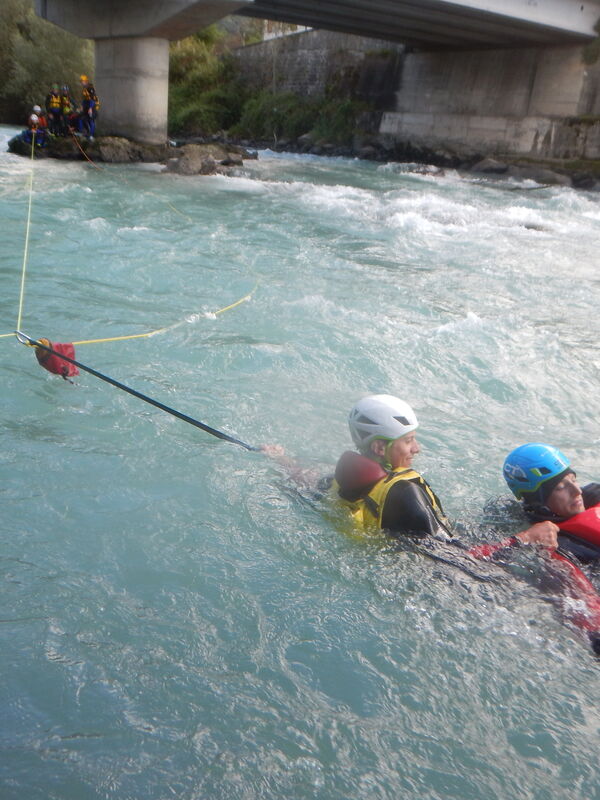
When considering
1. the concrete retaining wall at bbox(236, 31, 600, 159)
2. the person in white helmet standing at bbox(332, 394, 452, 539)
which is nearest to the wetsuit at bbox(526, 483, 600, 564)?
the person in white helmet standing at bbox(332, 394, 452, 539)

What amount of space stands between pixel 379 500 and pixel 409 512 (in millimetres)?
183

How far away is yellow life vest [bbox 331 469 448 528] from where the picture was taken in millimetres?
3553

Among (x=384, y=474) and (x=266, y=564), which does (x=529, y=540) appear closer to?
(x=384, y=474)

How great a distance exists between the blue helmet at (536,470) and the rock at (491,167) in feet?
76.2

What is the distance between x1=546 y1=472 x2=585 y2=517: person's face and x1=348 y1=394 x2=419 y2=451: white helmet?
76 cm

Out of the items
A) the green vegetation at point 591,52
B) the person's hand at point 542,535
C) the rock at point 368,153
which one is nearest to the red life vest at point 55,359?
the person's hand at point 542,535

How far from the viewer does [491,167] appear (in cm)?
2512

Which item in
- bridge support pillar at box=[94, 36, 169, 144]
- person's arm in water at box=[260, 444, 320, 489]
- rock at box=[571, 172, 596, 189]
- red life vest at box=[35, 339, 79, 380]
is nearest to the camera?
person's arm in water at box=[260, 444, 320, 489]

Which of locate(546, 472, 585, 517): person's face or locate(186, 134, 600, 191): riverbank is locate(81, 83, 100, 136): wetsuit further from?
locate(546, 472, 585, 517): person's face

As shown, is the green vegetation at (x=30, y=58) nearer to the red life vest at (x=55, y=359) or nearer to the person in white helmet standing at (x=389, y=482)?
the red life vest at (x=55, y=359)

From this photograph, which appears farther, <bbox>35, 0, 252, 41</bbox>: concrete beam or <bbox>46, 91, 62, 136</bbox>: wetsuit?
<bbox>46, 91, 62, 136</bbox>: wetsuit

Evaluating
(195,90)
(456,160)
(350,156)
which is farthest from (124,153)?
(195,90)

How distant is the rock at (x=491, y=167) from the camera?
24.9 meters

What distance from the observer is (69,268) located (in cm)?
914
